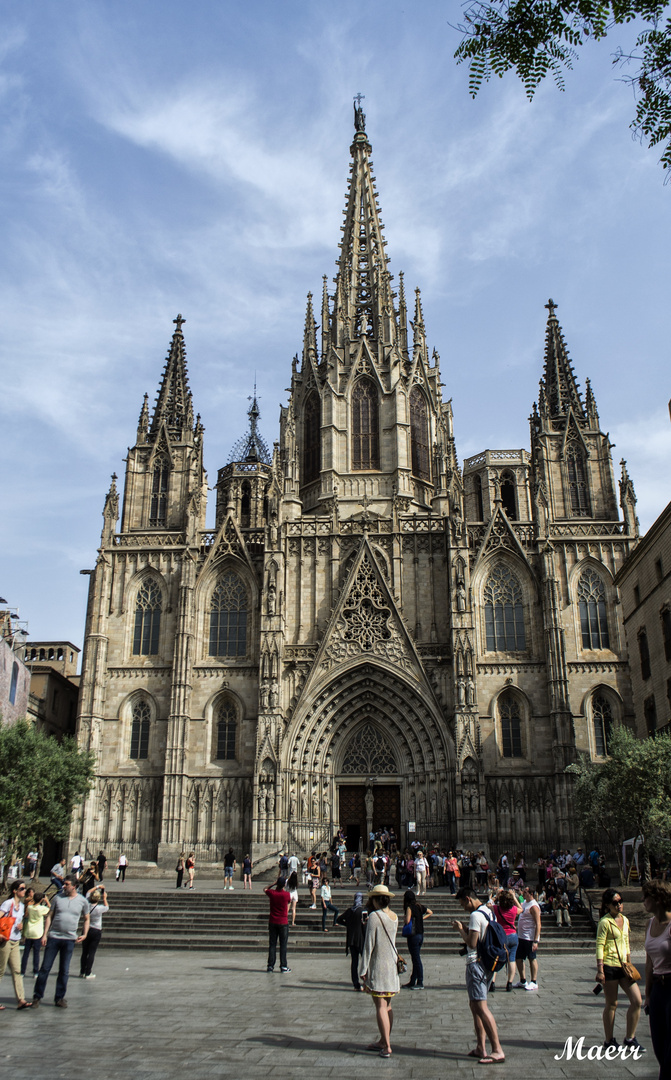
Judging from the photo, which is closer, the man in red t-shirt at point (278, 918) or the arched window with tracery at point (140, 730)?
the man in red t-shirt at point (278, 918)

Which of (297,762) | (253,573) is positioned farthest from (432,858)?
(253,573)

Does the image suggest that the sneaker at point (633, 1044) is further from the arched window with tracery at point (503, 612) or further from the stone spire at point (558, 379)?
the stone spire at point (558, 379)

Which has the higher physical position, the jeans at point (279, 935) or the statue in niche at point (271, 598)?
the statue in niche at point (271, 598)

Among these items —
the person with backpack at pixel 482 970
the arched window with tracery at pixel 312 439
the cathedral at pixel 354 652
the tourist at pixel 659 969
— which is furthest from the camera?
the arched window with tracery at pixel 312 439

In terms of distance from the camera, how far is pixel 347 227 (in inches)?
2090

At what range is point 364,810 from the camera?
129 ft

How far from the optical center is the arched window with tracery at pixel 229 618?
137 ft

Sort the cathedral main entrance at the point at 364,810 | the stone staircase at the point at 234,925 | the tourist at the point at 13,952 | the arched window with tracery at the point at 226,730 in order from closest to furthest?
1. the tourist at the point at 13,952
2. the stone staircase at the point at 234,925
3. the cathedral main entrance at the point at 364,810
4. the arched window with tracery at the point at 226,730

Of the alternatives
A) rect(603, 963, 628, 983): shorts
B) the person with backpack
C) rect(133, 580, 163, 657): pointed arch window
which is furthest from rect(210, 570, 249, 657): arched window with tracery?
rect(603, 963, 628, 983): shorts

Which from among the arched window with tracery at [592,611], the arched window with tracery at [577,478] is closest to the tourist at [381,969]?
the arched window with tracery at [592,611]

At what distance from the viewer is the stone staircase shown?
2088 cm

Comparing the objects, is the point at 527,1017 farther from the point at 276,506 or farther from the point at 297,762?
the point at 276,506

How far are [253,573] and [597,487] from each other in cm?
1710

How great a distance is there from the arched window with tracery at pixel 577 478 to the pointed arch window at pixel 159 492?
2001cm
